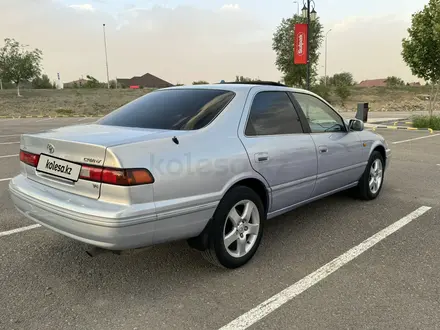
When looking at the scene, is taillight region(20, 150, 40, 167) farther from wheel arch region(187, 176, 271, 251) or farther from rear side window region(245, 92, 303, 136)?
rear side window region(245, 92, 303, 136)

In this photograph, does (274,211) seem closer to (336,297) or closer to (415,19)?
(336,297)

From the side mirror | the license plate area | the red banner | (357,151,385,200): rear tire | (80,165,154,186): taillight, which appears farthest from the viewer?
the red banner

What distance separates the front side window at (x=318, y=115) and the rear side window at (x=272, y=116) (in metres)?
0.23

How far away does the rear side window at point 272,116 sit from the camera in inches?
133

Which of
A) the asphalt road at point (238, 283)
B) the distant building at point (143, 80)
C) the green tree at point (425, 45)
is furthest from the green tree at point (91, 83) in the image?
the asphalt road at point (238, 283)

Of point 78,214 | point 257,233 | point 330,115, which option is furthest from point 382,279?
point 78,214

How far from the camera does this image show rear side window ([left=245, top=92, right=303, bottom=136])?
11.1ft

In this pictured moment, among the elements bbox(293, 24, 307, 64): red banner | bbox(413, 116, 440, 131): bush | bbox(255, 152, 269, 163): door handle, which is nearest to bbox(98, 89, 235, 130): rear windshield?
bbox(255, 152, 269, 163): door handle

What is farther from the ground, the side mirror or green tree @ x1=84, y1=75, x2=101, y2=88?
green tree @ x1=84, y1=75, x2=101, y2=88

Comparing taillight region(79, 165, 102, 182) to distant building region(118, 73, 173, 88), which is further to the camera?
distant building region(118, 73, 173, 88)

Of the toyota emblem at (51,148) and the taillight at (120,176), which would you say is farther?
the toyota emblem at (51,148)

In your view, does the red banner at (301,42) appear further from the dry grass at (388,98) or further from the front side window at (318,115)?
the dry grass at (388,98)

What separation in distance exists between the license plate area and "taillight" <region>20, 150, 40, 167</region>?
0.07 meters

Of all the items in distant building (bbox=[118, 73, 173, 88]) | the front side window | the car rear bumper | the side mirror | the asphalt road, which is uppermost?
distant building (bbox=[118, 73, 173, 88])
